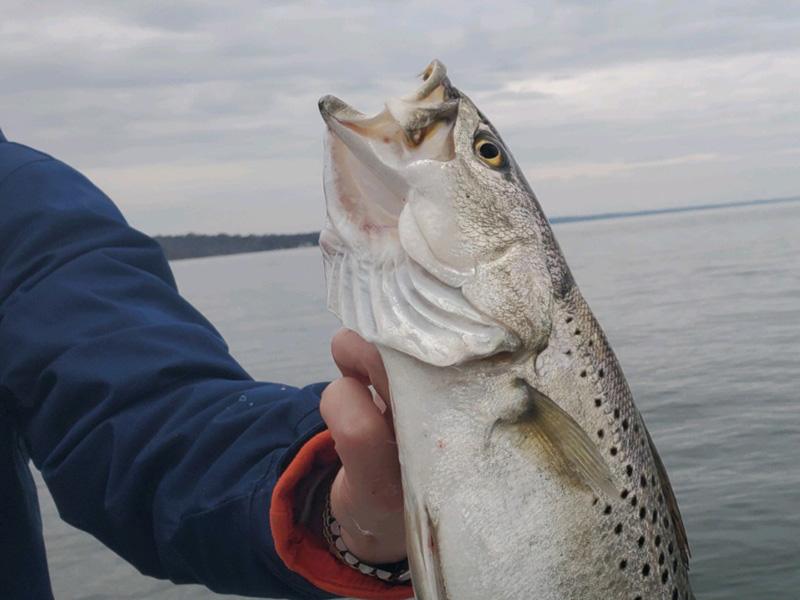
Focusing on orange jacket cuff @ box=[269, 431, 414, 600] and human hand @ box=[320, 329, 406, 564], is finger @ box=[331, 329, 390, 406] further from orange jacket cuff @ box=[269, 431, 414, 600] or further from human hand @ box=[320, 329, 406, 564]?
orange jacket cuff @ box=[269, 431, 414, 600]

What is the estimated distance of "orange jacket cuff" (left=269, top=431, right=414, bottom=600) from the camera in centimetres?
211

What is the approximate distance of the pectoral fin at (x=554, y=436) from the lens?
1.81 m

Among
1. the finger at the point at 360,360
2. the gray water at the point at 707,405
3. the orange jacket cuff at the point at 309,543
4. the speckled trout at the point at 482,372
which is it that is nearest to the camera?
the speckled trout at the point at 482,372

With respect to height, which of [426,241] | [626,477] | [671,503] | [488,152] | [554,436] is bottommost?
[671,503]

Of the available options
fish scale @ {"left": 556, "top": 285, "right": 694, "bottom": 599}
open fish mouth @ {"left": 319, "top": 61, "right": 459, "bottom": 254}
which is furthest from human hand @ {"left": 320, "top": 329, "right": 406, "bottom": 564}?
fish scale @ {"left": 556, "top": 285, "right": 694, "bottom": 599}

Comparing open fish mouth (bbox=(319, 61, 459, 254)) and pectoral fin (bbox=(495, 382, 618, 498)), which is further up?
open fish mouth (bbox=(319, 61, 459, 254))

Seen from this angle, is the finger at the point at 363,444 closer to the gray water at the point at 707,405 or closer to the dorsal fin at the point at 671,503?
the dorsal fin at the point at 671,503

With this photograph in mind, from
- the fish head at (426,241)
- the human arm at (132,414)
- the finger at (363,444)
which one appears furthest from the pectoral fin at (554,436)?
the human arm at (132,414)

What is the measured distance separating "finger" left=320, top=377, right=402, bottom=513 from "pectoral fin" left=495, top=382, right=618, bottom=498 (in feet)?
0.91

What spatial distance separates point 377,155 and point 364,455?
2.30 ft

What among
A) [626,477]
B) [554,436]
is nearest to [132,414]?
[554,436]

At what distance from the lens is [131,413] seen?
7.49 ft

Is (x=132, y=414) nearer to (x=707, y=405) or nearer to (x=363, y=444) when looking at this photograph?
(x=363, y=444)

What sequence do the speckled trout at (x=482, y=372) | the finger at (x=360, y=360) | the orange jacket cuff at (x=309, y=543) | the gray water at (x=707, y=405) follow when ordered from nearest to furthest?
the speckled trout at (x=482, y=372) < the finger at (x=360, y=360) < the orange jacket cuff at (x=309, y=543) < the gray water at (x=707, y=405)
